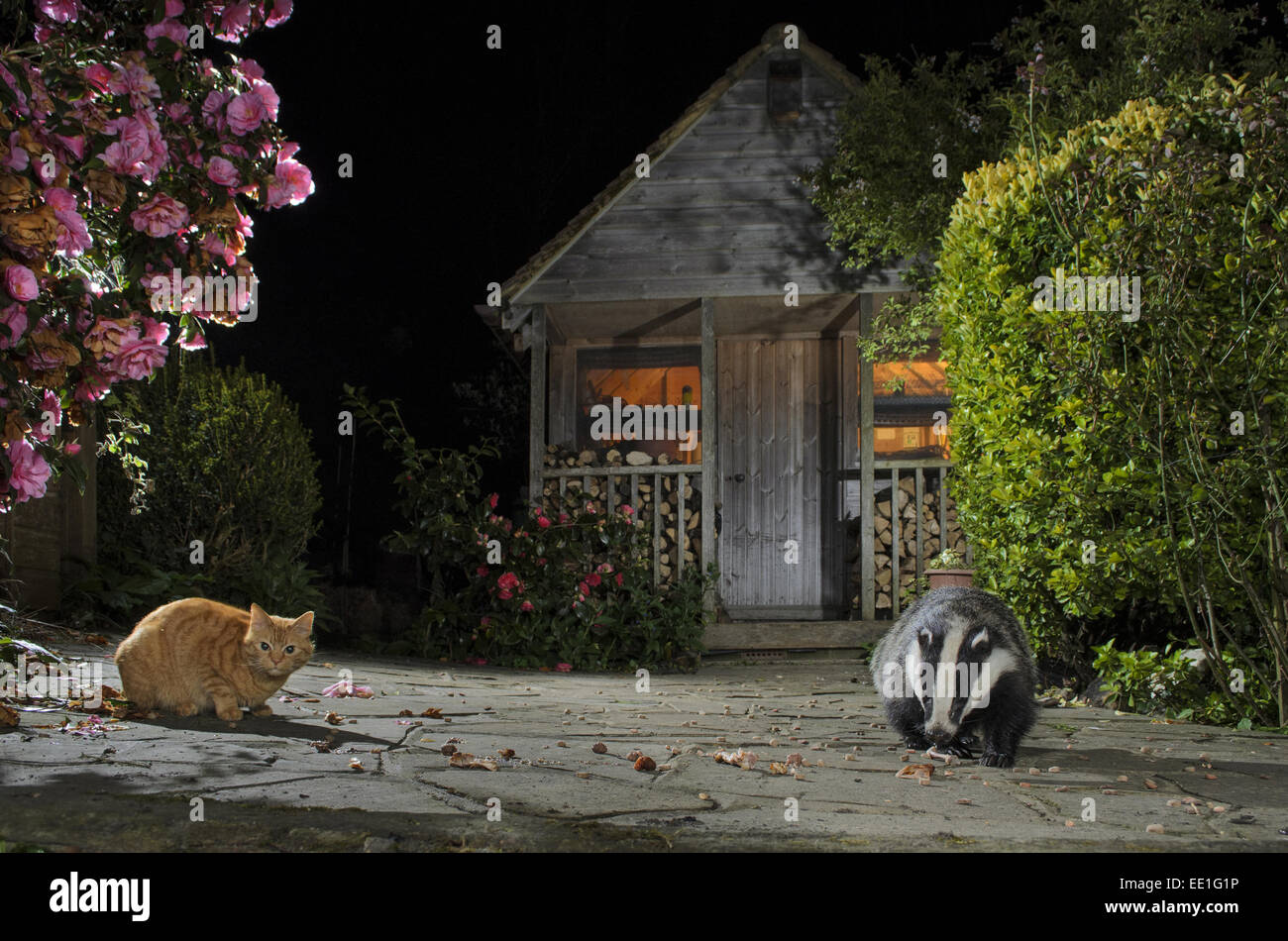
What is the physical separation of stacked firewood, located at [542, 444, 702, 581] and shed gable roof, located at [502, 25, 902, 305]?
171 cm

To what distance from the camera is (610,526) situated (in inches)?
384

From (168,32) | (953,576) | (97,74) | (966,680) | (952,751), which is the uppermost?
(168,32)

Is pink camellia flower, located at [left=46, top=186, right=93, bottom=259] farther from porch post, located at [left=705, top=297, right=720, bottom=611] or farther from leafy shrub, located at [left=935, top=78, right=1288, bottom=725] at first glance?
porch post, located at [left=705, top=297, right=720, bottom=611]

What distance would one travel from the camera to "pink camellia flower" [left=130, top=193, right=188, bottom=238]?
330cm

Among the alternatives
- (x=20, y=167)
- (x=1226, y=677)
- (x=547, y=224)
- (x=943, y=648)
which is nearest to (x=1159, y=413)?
(x=1226, y=677)

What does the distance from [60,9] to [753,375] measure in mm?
9444

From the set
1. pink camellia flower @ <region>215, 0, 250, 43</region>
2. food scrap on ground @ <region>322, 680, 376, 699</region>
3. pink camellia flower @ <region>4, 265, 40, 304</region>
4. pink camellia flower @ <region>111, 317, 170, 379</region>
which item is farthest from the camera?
food scrap on ground @ <region>322, 680, 376, 699</region>

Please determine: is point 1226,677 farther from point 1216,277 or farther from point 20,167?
point 20,167

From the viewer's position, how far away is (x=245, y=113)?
11.5ft

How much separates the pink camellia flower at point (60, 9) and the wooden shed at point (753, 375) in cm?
694

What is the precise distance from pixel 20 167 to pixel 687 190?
8.34m

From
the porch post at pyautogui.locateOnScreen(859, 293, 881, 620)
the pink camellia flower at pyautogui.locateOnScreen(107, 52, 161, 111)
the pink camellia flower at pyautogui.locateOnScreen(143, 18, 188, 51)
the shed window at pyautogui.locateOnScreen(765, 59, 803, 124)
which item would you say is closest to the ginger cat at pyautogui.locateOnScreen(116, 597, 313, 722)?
the pink camellia flower at pyautogui.locateOnScreen(107, 52, 161, 111)

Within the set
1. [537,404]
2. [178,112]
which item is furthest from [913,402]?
[178,112]

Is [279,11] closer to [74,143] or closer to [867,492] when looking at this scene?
[74,143]
